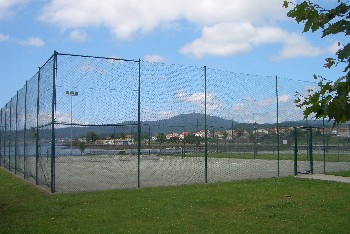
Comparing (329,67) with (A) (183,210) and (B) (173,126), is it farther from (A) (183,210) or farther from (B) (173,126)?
(B) (173,126)

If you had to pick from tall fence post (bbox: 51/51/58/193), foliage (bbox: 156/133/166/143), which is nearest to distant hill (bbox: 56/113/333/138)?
tall fence post (bbox: 51/51/58/193)

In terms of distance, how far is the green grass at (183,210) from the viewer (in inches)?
298

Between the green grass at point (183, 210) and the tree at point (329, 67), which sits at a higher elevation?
the tree at point (329, 67)

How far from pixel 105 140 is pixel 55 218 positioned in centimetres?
674

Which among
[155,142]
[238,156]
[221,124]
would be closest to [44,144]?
[155,142]

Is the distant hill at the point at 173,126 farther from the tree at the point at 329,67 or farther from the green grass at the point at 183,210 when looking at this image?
the tree at the point at 329,67

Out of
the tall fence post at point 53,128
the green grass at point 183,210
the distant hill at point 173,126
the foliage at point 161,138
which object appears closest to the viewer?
the green grass at point 183,210

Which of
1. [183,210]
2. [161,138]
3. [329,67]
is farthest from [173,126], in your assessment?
[329,67]

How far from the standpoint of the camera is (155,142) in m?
19.1

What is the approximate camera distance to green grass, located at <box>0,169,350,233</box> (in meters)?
7.58

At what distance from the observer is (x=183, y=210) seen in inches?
364

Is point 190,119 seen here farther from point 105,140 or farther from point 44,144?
point 44,144

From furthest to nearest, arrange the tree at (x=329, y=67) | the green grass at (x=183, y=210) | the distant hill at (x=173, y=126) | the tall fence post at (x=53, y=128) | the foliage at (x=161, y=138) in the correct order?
the foliage at (x=161, y=138), the distant hill at (x=173, y=126), the tall fence post at (x=53, y=128), the green grass at (x=183, y=210), the tree at (x=329, y=67)

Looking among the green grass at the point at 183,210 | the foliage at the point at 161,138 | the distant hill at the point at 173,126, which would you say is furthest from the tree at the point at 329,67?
the foliage at the point at 161,138
